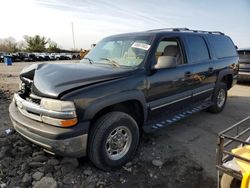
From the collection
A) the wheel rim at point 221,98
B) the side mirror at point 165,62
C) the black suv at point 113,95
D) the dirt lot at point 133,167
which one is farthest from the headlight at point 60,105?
the wheel rim at point 221,98

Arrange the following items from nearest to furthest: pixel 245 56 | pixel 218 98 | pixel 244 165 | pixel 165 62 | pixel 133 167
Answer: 1. pixel 244 165
2. pixel 133 167
3. pixel 165 62
4. pixel 218 98
5. pixel 245 56

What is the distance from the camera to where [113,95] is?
10.8ft

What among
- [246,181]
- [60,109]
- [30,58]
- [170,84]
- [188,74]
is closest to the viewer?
[246,181]

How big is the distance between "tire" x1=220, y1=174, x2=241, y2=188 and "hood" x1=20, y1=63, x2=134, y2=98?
1786 mm

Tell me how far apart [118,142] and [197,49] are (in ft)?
8.86

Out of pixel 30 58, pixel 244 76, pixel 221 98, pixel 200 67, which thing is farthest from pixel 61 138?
pixel 30 58

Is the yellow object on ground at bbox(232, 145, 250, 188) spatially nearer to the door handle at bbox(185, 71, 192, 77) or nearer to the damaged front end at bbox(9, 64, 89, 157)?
the damaged front end at bbox(9, 64, 89, 157)

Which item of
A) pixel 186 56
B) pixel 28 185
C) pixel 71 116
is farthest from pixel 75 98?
pixel 186 56

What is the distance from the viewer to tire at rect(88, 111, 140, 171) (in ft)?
10.5

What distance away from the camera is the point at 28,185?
3090mm

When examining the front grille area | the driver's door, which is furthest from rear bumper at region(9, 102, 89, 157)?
the driver's door

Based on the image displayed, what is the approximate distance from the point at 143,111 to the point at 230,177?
5.33 ft

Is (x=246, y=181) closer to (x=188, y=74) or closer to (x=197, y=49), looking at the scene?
(x=188, y=74)

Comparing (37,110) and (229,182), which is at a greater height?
(37,110)
